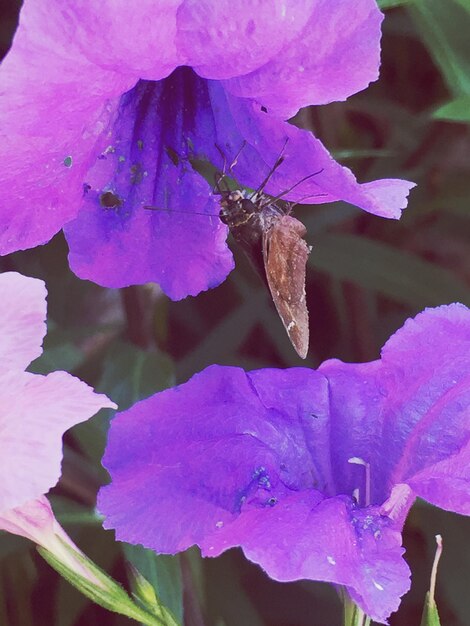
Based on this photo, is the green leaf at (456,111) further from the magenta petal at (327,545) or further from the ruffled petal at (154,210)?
the magenta petal at (327,545)

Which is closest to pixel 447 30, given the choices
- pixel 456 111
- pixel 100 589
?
pixel 456 111

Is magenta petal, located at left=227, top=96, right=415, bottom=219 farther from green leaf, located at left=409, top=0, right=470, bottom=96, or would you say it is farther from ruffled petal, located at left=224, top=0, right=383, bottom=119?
green leaf, located at left=409, top=0, right=470, bottom=96

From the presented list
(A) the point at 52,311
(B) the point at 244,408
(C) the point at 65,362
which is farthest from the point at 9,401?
(A) the point at 52,311

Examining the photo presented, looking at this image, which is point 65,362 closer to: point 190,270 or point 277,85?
point 190,270

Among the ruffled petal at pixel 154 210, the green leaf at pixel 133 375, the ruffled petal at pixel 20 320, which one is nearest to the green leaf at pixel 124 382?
the green leaf at pixel 133 375

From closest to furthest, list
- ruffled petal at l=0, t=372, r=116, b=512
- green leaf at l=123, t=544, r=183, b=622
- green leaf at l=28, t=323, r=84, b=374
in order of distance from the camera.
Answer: ruffled petal at l=0, t=372, r=116, b=512 → green leaf at l=123, t=544, r=183, b=622 → green leaf at l=28, t=323, r=84, b=374

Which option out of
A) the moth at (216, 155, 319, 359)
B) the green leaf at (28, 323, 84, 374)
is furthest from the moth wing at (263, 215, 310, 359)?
the green leaf at (28, 323, 84, 374)
